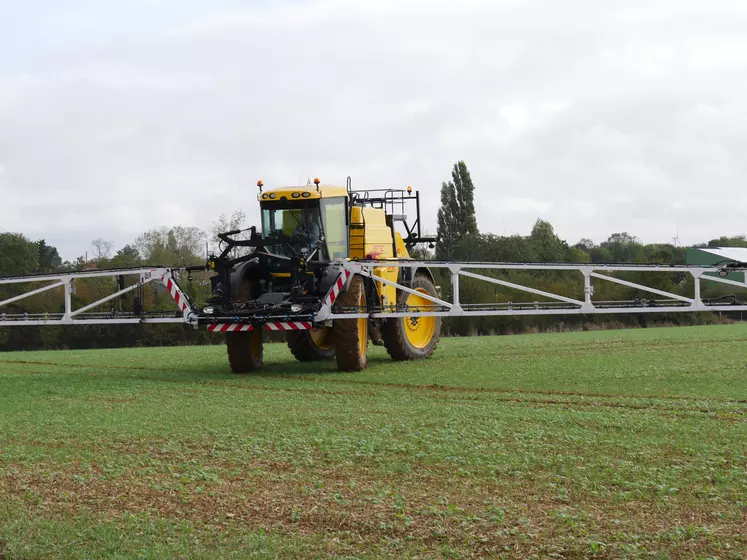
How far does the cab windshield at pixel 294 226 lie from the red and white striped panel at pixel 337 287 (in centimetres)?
131

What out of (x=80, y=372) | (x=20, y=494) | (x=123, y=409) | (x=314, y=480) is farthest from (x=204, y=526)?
(x=80, y=372)

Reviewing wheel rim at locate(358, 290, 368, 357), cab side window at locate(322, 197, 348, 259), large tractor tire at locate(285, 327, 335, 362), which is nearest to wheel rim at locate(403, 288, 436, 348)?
large tractor tire at locate(285, 327, 335, 362)

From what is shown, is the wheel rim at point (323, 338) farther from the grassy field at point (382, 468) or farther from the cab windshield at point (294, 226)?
the grassy field at point (382, 468)

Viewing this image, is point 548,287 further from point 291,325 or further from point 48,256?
point 48,256

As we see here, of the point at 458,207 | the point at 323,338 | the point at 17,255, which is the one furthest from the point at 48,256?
the point at 323,338

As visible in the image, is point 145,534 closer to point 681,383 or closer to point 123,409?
point 123,409

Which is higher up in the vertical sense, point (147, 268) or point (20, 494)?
point (147, 268)

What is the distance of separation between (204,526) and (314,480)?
4.57 ft

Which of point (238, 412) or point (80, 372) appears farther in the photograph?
point (80, 372)

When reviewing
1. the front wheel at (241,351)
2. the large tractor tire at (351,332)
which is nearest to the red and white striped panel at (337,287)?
the large tractor tire at (351,332)

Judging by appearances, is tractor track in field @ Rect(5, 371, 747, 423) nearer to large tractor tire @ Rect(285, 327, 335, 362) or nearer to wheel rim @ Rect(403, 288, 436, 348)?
large tractor tire @ Rect(285, 327, 335, 362)

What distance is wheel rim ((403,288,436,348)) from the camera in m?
18.1

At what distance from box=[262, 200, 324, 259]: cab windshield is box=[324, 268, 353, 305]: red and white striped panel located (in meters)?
1.31

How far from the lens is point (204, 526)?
5.84 meters
